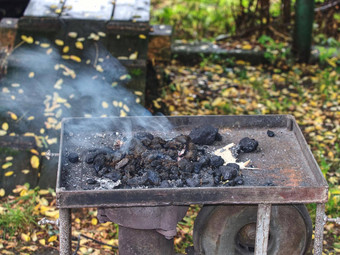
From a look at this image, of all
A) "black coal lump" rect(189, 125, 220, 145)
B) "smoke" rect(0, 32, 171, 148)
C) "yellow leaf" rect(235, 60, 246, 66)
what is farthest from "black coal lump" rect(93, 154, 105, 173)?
"yellow leaf" rect(235, 60, 246, 66)

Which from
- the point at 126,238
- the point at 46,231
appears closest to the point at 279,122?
the point at 126,238

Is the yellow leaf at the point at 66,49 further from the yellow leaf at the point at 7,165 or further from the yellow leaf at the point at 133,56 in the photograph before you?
the yellow leaf at the point at 7,165

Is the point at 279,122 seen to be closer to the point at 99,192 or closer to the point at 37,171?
the point at 99,192

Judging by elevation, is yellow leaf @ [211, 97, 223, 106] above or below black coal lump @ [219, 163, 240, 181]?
below

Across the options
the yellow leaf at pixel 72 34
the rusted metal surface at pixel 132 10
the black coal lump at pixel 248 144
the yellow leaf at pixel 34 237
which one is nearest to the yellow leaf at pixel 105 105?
the yellow leaf at pixel 72 34

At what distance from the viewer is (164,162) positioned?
13.0 ft

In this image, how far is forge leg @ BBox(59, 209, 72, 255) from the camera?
3.73 metres

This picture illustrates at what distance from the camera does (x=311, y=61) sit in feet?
27.1

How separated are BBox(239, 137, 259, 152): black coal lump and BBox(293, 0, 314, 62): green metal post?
4065mm

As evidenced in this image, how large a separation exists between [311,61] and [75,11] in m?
3.57

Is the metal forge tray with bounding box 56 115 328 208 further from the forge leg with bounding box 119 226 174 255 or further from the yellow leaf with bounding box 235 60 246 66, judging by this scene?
the yellow leaf with bounding box 235 60 246 66

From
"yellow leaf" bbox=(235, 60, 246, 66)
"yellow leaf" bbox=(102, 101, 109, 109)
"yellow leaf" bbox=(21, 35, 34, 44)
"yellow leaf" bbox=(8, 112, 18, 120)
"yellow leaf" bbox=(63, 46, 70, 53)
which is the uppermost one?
"yellow leaf" bbox=(21, 35, 34, 44)

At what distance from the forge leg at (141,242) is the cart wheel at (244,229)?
29cm

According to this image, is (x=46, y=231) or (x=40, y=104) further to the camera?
(x=40, y=104)
